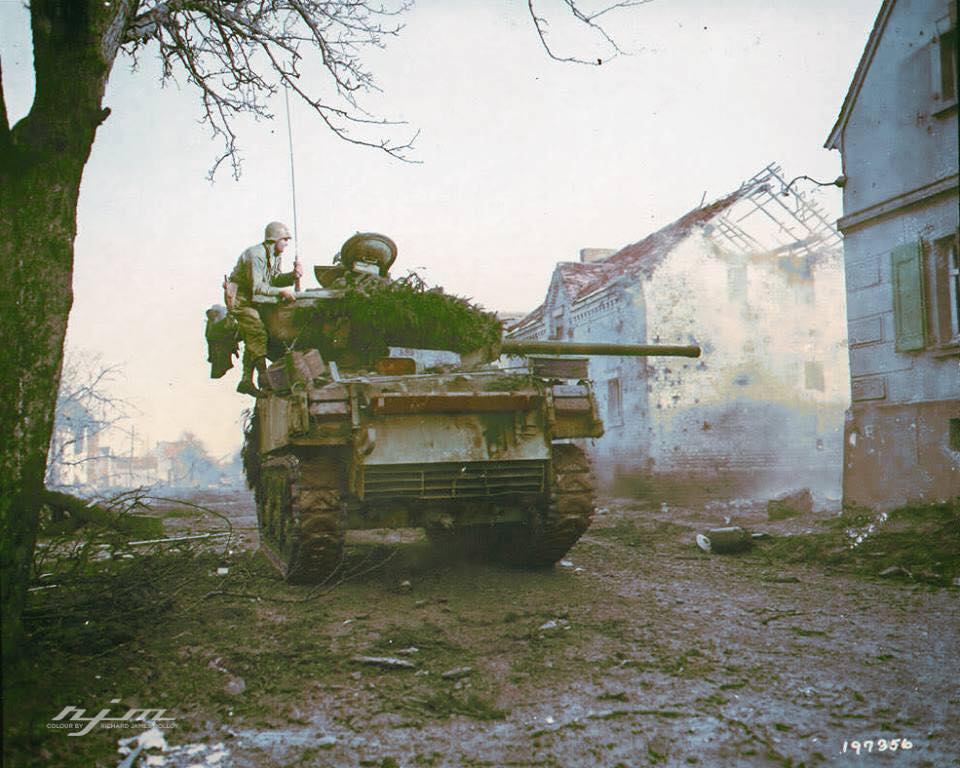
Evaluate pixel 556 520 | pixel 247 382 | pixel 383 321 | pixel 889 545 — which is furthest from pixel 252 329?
pixel 889 545

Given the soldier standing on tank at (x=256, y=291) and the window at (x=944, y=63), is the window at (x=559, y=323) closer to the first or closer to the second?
the window at (x=944, y=63)

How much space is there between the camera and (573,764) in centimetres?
318

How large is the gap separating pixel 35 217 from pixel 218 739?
2.53 m

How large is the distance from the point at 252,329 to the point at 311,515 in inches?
85.3

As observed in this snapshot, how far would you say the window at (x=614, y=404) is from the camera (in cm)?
1938

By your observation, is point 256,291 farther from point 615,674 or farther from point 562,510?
point 615,674

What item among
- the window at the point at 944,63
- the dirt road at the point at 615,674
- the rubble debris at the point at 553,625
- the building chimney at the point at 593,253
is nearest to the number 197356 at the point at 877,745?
the dirt road at the point at 615,674

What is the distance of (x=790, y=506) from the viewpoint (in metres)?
12.6

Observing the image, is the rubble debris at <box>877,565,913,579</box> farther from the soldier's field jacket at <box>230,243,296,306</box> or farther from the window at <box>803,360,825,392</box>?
the window at <box>803,360,825,392</box>

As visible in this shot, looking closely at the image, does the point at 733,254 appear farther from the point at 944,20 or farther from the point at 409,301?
the point at 409,301

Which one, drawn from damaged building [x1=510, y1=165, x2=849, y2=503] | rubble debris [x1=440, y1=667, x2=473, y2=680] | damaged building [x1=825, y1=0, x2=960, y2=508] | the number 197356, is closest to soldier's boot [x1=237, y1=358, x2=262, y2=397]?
rubble debris [x1=440, y1=667, x2=473, y2=680]

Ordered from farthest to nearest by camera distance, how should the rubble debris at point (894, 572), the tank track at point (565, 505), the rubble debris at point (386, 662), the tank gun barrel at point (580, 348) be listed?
the tank gun barrel at point (580, 348), the rubble debris at point (894, 572), the tank track at point (565, 505), the rubble debris at point (386, 662)

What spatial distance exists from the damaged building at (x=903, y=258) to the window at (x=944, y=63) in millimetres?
11

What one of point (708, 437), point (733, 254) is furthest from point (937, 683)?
point (733, 254)
